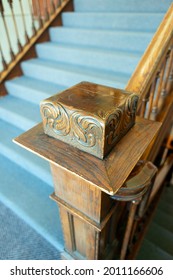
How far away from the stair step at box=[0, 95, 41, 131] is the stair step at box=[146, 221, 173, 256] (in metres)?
1.82

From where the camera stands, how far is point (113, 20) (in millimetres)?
1980

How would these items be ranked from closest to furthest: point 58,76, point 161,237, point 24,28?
point 58,76
point 24,28
point 161,237

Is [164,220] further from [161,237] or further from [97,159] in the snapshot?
[97,159]

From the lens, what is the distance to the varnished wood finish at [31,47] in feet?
6.88

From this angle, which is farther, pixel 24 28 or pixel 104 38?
pixel 24 28

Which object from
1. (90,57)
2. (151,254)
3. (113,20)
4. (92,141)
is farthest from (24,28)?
(151,254)

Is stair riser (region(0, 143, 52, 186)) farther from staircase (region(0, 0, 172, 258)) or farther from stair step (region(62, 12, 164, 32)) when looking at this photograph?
stair step (region(62, 12, 164, 32))

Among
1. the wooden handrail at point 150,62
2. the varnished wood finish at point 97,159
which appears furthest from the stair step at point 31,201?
the wooden handrail at point 150,62

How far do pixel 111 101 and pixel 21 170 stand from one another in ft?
4.44

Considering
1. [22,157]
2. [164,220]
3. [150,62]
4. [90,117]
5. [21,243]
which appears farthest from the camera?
[164,220]

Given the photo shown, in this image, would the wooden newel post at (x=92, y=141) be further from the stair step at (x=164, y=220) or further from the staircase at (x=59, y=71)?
the stair step at (x=164, y=220)

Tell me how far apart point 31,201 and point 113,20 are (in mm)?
1960

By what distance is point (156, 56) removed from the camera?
833mm
